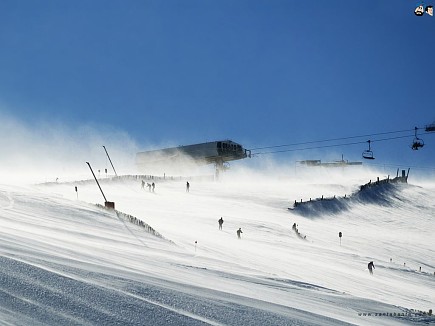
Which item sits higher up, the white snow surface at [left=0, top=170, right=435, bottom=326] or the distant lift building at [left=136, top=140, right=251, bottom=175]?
the distant lift building at [left=136, top=140, right=251, bottom=175]

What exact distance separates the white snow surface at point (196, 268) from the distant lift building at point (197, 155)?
33.5 metres

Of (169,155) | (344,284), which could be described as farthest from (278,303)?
(169,155)

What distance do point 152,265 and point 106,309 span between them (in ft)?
12.5

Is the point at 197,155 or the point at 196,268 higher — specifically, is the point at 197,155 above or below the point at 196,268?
above

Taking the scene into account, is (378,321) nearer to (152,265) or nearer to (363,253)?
(152,265)

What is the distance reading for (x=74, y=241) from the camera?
13414 mm

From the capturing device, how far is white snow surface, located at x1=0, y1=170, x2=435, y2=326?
26.3 ft

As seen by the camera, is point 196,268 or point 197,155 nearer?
point 196,268

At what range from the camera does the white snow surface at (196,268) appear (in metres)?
8.02

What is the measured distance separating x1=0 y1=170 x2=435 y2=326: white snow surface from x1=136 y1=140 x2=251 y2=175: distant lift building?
110ft

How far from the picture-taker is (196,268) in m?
12.0

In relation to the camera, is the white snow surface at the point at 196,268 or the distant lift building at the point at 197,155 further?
the distant lift building at the point at 197,155

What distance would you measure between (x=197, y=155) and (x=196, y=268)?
229 ft

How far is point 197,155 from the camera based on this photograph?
81.8 m
